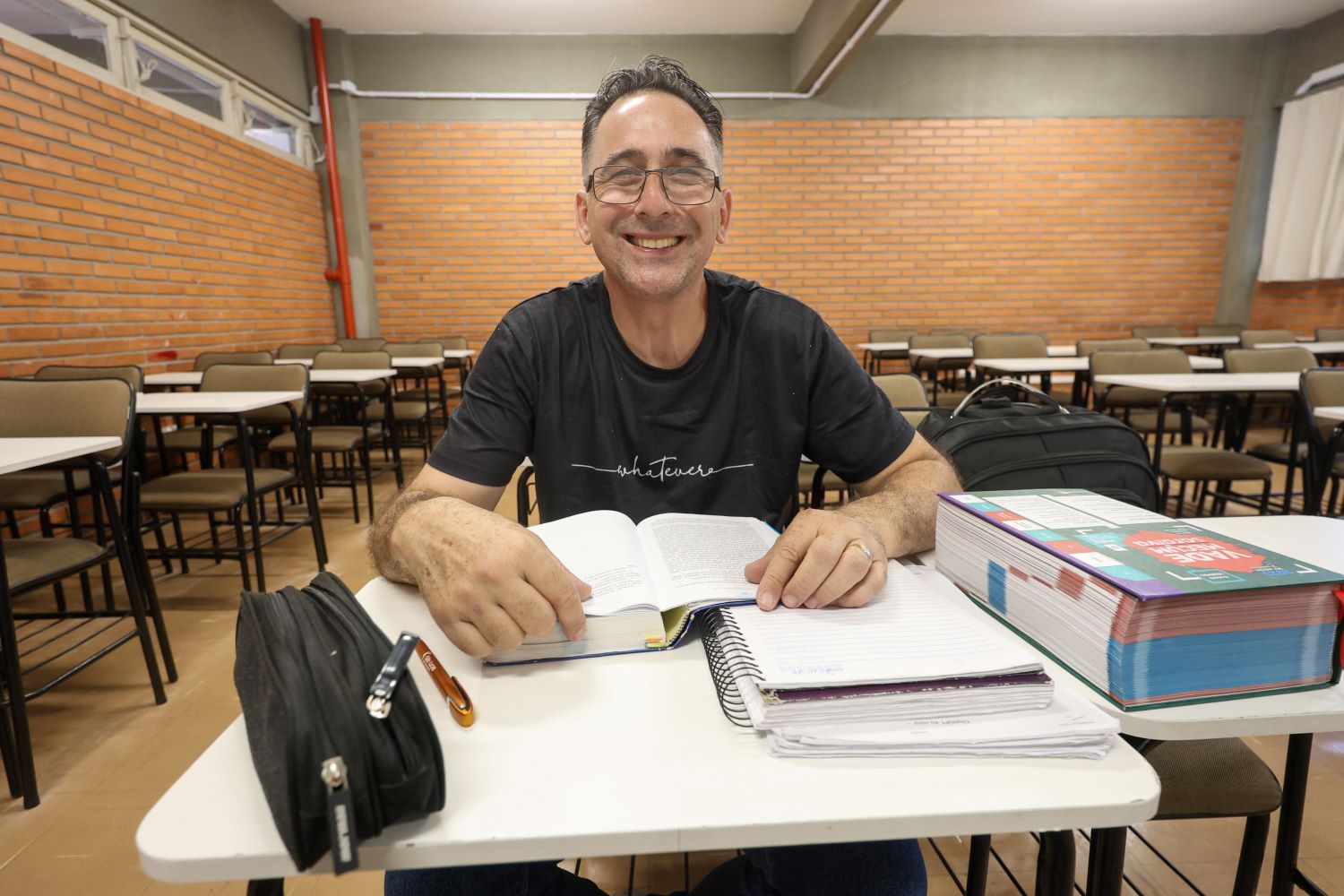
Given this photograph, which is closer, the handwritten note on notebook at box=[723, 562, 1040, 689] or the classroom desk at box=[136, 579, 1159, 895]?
the classroom desk at box=[136, 579, 1159, 895]

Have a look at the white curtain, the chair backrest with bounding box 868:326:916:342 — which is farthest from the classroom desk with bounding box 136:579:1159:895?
the white curtain

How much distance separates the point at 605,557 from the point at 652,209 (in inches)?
26.1

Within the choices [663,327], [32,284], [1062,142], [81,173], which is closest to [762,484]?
[663,327]

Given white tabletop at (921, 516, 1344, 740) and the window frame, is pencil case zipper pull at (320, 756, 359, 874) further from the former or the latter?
the window frame

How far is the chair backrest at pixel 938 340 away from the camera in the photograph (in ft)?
17.5

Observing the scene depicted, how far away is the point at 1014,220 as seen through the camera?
6336 mm

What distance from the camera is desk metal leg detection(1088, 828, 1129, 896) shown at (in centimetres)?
60

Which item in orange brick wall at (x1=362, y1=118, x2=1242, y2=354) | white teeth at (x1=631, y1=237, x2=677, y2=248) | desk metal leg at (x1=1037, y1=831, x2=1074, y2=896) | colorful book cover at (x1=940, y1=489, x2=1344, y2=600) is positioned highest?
orange brick wall at (x1=362, y1=118, x2=1242, y2=354)

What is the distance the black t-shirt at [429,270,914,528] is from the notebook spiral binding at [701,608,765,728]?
1.73 feet

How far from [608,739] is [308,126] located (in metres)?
6.88

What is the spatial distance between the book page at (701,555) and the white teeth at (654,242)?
52 centimetres

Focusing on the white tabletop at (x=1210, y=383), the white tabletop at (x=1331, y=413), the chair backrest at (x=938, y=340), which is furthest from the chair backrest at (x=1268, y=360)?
the chair backrest at (x=938, y=340)

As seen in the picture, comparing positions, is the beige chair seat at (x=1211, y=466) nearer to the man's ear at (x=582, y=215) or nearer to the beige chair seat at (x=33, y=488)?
the man's ear at (x=582, y=215)

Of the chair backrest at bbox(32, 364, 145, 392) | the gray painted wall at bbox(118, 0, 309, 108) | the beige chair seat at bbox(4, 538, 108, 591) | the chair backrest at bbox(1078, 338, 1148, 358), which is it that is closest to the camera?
the beige chair seat at bbox(4, 538, 108, 591)
